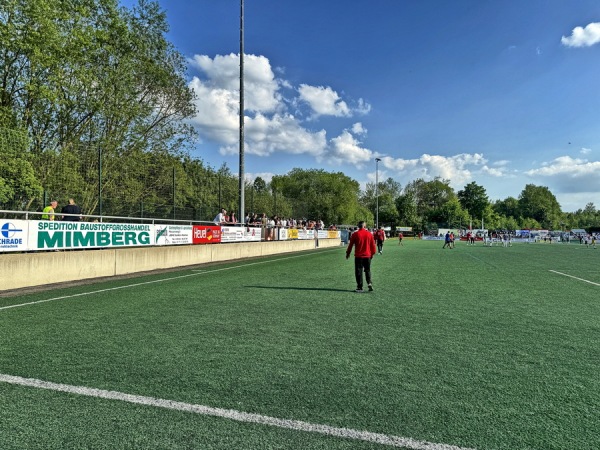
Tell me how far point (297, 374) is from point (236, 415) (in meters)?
1.07

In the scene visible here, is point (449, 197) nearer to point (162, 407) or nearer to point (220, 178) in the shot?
point (220, 178)

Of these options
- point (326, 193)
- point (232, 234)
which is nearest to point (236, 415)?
point (232, 234)

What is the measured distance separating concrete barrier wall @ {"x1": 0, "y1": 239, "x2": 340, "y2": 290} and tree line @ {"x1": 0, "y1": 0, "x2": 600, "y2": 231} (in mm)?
1865

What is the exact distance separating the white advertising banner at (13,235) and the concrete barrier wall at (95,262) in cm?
20

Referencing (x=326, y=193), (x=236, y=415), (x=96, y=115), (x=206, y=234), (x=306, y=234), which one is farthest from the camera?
(x=326, y=193)

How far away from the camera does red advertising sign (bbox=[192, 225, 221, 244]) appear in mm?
18259

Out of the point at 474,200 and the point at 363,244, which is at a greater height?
the point at 474,200

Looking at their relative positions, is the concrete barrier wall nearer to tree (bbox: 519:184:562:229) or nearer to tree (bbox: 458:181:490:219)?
tree (bbox: 458:181:490:219)

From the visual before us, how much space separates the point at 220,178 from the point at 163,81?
849 centimetres

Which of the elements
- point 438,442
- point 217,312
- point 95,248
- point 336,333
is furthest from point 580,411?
point 95,248

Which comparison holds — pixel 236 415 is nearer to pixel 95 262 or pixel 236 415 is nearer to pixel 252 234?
pixel 95 262

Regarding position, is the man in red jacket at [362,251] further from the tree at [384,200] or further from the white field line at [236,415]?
the tree at [384,200]

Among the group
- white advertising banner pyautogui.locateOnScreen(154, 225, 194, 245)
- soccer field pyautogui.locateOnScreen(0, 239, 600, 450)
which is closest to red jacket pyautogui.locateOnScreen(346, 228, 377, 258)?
soccer field pyautogui.locateOnScreen(0, 239, 600, 450)

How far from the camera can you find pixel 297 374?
166 inches
